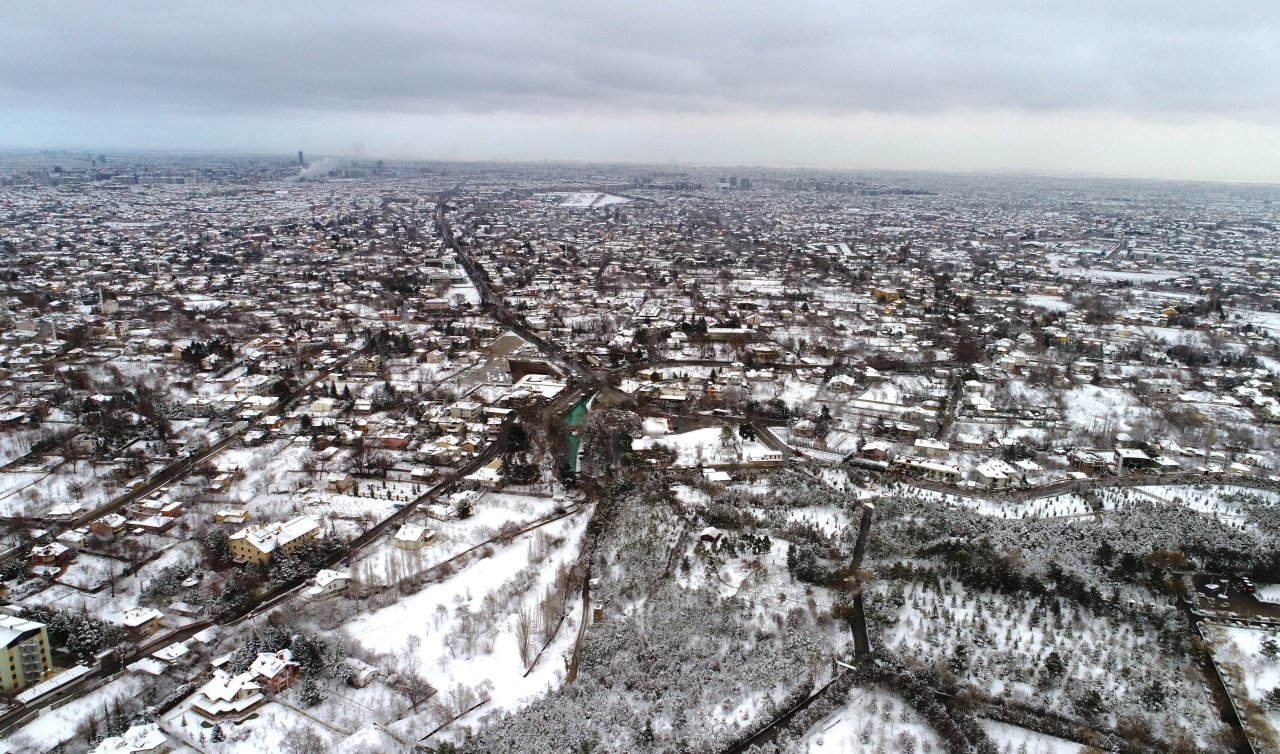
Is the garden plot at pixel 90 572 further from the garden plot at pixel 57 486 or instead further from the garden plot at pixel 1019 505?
the garden plot at pixel 1019 505

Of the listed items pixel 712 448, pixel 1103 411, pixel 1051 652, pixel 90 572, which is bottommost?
pixel 90 572

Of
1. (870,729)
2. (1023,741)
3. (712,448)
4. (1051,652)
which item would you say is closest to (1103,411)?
(712,448)

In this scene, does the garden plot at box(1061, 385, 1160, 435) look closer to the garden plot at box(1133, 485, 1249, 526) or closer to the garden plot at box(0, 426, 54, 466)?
the garden plot at box(1133, 485, 1249, 526)

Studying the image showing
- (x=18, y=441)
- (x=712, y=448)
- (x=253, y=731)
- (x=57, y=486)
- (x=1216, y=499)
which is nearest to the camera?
(x=253, y=731)

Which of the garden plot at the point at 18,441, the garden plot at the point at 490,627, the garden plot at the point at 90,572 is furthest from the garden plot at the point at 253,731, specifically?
the garden plot at the point at 18,441

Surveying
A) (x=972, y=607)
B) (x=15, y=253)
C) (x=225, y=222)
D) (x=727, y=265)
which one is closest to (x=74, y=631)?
(x=972, y=607)

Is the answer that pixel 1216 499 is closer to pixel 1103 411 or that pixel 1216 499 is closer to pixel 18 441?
pixel 1103 411
